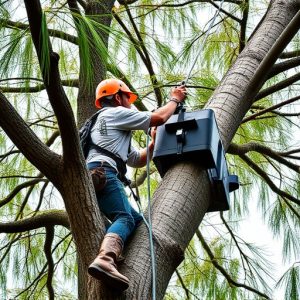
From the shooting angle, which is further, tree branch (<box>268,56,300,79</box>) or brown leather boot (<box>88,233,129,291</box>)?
tree branch (<box>268,56,300,79</box>)

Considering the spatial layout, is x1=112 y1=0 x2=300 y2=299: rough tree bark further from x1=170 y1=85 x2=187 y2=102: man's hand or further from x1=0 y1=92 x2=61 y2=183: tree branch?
x1=0 y1=92 x2=61 y2=183: tree branch

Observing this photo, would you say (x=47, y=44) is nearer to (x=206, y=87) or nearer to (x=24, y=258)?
(x=206, y=87)

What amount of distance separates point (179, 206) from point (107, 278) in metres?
0.30

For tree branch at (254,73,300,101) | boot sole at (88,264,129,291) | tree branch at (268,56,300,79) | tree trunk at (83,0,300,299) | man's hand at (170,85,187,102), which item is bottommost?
boot sole at (88,264,129,291)

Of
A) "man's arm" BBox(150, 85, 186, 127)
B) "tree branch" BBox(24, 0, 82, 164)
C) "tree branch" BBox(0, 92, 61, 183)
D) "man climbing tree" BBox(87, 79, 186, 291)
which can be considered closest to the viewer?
"tree branch" BBox(24, 0, 82, 164)

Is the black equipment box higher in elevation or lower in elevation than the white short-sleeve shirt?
lower

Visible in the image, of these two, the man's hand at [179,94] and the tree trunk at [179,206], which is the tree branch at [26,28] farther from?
the tree trunk at [179,206]

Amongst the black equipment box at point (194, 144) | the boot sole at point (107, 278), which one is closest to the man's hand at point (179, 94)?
the black equipment box at point (194, 144)

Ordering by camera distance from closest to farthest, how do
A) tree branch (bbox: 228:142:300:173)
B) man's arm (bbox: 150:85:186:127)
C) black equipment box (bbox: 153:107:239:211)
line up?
black equipment box (bbox: 153:107:239:211)
man's arm (bbox: 150:85:186:127)
tree branch (bbox: 228:142:300:173)

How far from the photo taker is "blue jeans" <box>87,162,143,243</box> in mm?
1659

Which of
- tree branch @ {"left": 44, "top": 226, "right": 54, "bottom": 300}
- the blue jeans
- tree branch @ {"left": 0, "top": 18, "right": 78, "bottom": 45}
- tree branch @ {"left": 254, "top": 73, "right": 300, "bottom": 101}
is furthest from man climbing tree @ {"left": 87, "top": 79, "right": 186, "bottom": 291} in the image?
tree branch @ {"left": 44, "top": 226, "right": 54, "bottom": 300}

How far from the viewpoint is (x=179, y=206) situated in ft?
5.42

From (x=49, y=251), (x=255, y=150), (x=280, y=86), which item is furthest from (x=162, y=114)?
(x=49, y=251)

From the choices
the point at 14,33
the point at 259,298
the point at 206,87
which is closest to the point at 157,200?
the point at 14,33
